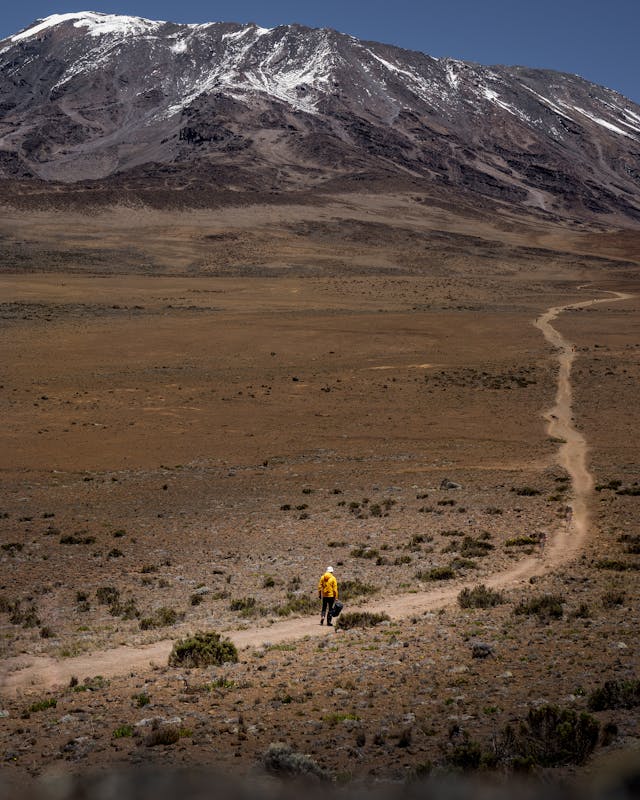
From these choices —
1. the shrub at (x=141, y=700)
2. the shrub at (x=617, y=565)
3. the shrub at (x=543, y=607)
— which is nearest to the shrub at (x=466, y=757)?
the shrub at (x=141, y=700)

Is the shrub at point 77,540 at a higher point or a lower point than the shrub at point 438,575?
lower

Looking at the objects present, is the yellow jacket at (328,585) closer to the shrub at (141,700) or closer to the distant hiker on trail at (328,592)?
the distant hiker on trail at (328,592)

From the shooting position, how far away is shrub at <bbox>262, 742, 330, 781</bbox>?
21.7 ft

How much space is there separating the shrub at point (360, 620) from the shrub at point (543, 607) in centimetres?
227

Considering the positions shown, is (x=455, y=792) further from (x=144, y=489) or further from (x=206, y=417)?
(x=206, y=417)

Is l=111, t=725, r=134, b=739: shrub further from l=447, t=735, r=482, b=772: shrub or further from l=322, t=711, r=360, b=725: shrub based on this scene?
l=447, t=735, r=482, b=772: shrub

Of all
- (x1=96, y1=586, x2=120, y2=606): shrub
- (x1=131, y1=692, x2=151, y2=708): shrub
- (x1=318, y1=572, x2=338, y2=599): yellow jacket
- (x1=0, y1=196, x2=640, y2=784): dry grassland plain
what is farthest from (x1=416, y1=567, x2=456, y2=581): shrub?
(x1=131, y1=692, x2=151, y2=708): shrub

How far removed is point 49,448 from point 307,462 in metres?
10.6

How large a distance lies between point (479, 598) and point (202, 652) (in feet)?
16.8

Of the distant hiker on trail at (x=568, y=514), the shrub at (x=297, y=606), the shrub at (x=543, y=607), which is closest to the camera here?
the shrub at (x=543, y=607)

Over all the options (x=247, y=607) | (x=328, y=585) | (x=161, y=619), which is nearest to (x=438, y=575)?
(x=328, y=585)

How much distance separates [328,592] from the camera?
13562 mm

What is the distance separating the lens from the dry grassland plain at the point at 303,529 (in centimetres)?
884

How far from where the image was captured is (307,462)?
2888 centimetres
